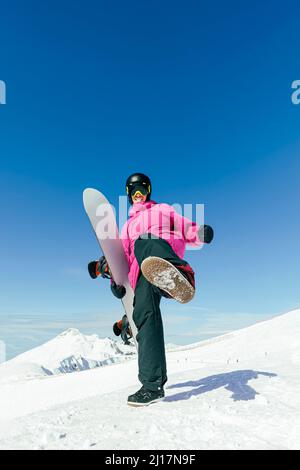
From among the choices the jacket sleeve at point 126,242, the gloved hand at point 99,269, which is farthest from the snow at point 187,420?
the jacket sleeve at point 126,242

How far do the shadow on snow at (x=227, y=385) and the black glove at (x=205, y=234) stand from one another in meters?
1.60

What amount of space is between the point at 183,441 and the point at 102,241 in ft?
8.05

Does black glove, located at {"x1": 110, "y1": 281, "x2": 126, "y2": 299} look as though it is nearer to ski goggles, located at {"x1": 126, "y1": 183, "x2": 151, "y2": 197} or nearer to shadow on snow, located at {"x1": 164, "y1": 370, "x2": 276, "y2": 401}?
ski goggles, located at {"x1": 126, "y1": 183, "x2": 151, "y2": 197}

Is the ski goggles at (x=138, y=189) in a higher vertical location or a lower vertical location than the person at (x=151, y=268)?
higher

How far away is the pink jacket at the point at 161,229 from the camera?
3990mm

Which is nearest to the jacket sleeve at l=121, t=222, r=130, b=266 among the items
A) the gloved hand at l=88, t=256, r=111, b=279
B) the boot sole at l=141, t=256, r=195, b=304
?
the gloved hand at l=88, t=256, r=111, b=279

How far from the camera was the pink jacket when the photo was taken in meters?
3.99

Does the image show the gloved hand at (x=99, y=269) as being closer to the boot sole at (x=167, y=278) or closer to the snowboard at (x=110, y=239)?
the snowboard at (x=110, y=239)

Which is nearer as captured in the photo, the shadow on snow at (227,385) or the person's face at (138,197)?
the shadow on snow at (227,385)

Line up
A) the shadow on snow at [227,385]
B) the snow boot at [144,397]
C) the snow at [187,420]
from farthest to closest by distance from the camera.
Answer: the shadow on snow at [227,385] → the snow boot at [144,397] → the snow at [187,420]

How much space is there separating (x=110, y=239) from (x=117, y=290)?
2.04 feet

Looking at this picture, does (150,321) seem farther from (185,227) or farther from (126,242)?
(185,227)

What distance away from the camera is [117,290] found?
4.33 metres
